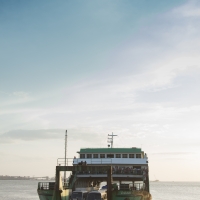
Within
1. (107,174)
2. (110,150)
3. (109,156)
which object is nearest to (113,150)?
(110,150)

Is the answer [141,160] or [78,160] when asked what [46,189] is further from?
[141,160]

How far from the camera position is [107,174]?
34625mm

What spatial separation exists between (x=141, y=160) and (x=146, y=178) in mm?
2824

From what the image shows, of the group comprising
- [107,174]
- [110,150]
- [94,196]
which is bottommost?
[94,196]

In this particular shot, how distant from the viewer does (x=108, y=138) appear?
58688 mm

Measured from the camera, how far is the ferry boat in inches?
1361

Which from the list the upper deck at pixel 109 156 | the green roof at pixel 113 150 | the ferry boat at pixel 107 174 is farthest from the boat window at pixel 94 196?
the green roof at pixel 113 150

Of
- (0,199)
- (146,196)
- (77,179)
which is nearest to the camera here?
(146,196)

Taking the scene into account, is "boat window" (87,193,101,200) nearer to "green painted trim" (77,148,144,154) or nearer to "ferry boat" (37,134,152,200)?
"ferry boat" (37,134,152,200)

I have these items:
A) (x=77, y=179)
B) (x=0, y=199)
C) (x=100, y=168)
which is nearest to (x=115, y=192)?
(x=100, y=168)

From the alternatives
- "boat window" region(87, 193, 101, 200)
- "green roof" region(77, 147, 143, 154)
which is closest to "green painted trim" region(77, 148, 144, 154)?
"green roof" region(77, 147, 143, 154)

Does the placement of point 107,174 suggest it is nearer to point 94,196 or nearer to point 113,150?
point 94,196

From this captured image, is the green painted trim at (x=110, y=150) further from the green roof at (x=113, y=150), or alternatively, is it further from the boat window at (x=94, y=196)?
the boat window at (x=94, y=196)

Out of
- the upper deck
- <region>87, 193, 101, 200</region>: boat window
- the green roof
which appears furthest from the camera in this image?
the green roof
